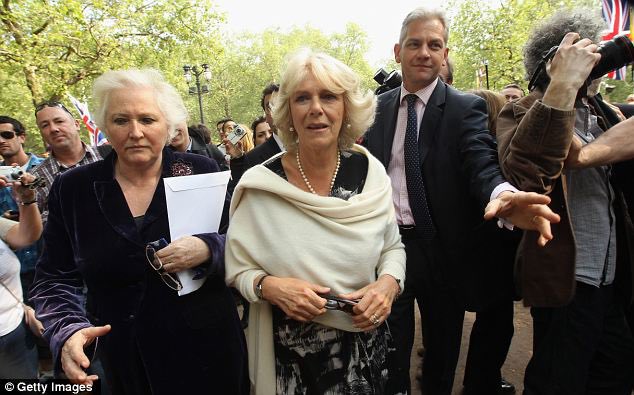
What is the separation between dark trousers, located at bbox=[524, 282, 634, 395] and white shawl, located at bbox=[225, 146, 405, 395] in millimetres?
1041

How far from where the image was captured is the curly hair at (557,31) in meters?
A: 1.85

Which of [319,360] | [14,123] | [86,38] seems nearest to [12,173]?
[319,360]

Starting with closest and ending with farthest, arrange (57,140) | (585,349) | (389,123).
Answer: (585,349), (389,123), (57,140)

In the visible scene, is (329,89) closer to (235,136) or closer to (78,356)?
(78,356)

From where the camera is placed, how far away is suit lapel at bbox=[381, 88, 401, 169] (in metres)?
2.56

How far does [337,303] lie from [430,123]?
1.35 meters

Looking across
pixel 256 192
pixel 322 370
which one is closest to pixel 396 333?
pixel 322 370

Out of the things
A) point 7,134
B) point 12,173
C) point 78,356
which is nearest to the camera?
point 78,356

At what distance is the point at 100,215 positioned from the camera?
1.70 meters

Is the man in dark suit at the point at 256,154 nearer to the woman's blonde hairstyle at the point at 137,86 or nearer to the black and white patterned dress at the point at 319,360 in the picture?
the woman's blonde hairstyle at the point at 137,86

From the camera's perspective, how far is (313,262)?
1.64 meters

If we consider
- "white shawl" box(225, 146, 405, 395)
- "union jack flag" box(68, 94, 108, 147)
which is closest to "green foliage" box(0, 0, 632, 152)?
"union jack flag" box(68, 94, 108, 147)

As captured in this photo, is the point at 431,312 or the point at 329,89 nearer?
the point at 329,89

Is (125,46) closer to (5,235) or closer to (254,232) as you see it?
(5,235)
